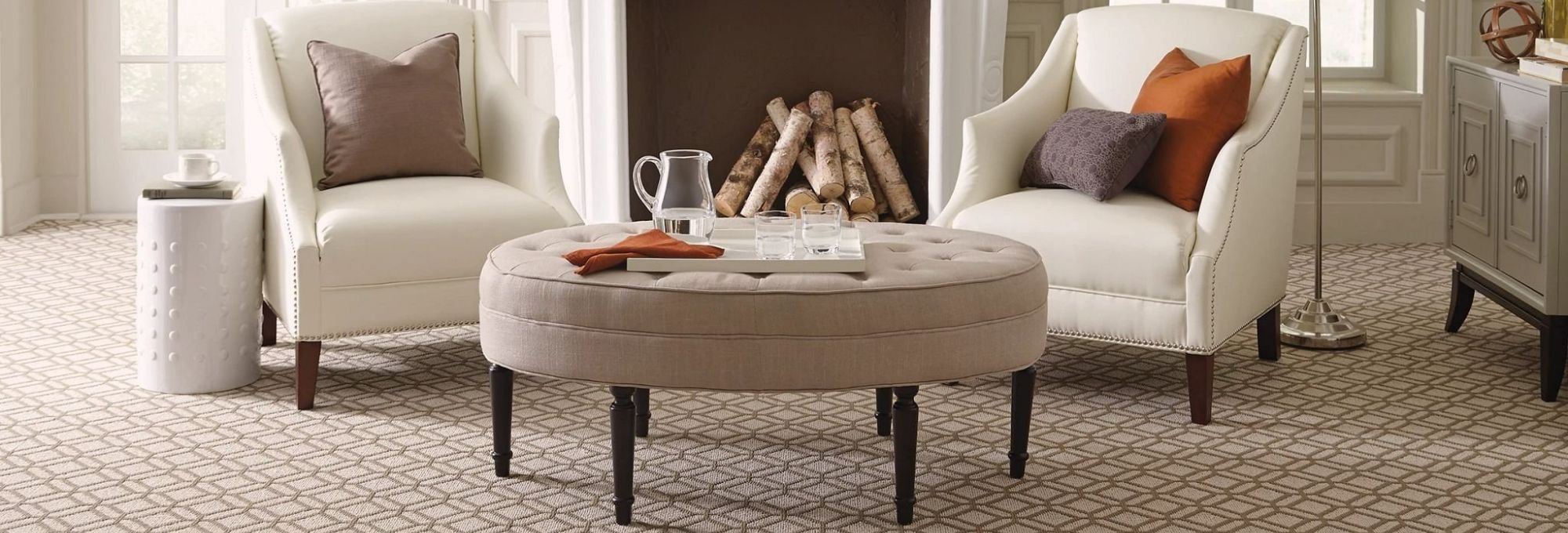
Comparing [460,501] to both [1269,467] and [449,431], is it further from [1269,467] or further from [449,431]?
[1269,467]

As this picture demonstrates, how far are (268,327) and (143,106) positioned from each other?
7.56 ft

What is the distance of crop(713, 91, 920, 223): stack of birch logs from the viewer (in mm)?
4840

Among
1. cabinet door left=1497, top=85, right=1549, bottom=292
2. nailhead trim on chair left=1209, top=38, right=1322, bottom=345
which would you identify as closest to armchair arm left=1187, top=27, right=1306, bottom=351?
nailhead trim on chair left=1209, top=38, right=1322, bottom=345

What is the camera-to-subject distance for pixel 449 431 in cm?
314

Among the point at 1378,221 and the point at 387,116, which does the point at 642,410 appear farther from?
the point at 1378,221

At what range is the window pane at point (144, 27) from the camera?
18.9ft

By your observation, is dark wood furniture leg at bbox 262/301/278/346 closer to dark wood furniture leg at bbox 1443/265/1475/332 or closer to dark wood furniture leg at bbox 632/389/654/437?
dark wood furniture leg at bbox 632/389/654/437

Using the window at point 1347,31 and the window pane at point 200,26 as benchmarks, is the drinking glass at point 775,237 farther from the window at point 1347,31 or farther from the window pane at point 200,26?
the window pane at point 200,26

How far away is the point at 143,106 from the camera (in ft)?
19.1

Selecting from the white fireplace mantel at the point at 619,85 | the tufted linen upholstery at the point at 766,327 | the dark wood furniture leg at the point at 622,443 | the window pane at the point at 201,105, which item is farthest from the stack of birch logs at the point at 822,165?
the dark wood furniture leg at the point at 622,443

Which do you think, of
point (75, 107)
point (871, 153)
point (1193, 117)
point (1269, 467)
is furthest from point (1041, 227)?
point (75, 107)

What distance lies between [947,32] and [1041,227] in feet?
4.45

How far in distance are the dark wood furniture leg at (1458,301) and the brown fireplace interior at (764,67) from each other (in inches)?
63.4

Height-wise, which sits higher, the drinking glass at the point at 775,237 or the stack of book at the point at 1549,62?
the stack of book at the point at 1549,62
